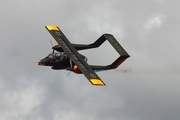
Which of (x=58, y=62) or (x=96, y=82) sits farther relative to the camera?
(x=58, y=62)

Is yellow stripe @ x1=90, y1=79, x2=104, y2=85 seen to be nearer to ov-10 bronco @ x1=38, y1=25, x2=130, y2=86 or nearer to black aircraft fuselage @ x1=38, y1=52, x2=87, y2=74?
ov-10 bronco @ x1=38, y1=25, x2=130, y2=86

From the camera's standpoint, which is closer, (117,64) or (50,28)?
(117,64)

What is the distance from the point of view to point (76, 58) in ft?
495

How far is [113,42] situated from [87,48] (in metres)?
7.22

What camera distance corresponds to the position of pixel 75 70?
148 metres

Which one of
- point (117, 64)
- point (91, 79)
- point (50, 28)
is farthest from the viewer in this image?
point (50, 28)

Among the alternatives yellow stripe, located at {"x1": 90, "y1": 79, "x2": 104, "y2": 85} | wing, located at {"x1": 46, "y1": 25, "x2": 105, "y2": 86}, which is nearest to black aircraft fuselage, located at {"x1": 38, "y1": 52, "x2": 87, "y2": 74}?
wing, located at {"x1": 46, "y1": 25, "x2": 105, "y2": 86}

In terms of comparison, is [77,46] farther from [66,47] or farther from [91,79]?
[91,79]

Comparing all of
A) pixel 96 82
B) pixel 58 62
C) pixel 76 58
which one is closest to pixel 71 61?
pixel 76 58

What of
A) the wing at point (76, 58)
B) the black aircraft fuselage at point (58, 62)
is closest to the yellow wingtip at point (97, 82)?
the wing at point (76, 58)

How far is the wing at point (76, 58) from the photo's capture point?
14343 cm

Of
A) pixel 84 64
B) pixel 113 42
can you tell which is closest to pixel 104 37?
pixel 113 42

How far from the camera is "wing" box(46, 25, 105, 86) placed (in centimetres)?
14343

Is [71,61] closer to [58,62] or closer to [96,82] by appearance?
[58,62]
